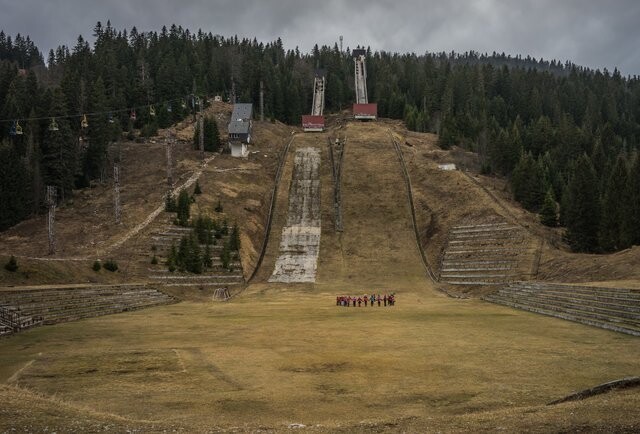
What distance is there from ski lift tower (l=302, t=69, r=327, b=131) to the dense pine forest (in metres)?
2.71

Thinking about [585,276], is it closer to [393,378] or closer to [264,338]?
[264,338]

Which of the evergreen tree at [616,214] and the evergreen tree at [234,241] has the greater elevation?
the evergreen tree at [616,214]

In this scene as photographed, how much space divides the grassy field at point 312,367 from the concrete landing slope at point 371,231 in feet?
94.1

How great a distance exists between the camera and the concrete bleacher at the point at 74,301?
37.2 metres

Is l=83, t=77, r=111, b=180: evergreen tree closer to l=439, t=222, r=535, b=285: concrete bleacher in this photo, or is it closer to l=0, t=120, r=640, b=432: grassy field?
l=0, t=120, r=640, b=432: grassy field

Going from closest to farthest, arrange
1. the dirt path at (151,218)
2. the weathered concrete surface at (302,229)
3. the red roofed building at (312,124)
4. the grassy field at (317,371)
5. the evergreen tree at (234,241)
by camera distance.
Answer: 1. the grassy field at (317,371)
2. the dirt path at (151,218)
3. the weathered concrete surface at (302,229)
4. the evergreen tree at (234,241)
5. the red roofed building at (312,124)

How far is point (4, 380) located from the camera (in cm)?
1989

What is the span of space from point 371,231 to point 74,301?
1803 inches

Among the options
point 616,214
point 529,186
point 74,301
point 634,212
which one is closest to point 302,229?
point 529,186

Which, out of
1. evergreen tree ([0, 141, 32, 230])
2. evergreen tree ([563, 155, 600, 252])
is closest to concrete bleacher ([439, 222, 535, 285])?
evergreen tree ([563, 155, 600, 252])

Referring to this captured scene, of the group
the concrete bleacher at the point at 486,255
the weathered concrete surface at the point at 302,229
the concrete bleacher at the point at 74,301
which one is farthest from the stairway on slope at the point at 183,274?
the concrete bleacher at the point at 486,255

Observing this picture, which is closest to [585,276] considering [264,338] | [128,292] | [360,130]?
[264,338]

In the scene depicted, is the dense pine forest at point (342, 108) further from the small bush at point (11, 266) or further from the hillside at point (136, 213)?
the small bush at point (11, 266)

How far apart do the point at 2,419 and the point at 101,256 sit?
49.5 meters
